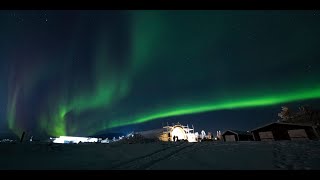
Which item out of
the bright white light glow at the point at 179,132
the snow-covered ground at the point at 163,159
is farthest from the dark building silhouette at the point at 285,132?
the bright white light glow at the point at 179,132

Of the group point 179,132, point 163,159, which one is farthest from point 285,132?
point 179,132

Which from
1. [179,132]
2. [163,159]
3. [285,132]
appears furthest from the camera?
[179,132]

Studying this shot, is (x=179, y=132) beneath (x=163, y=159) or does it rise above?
beneath

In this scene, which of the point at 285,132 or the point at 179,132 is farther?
the point at 179,132

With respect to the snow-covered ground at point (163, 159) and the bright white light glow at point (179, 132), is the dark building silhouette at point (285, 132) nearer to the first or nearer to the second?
the snow-covered ground at point (163, 159)

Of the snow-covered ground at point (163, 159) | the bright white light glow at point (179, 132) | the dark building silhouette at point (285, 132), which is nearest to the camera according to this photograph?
the snow-covered ground at point (163, 159)

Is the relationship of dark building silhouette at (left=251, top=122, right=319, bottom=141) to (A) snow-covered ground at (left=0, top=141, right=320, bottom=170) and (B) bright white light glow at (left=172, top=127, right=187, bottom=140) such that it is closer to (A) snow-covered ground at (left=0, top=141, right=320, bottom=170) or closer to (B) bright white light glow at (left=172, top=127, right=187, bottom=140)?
(A) snow-covered ground at (left=0, top=141, right=320, bottom=170)

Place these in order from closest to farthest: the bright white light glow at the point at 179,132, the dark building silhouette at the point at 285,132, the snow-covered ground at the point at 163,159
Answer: the snow-covered ground at the point at 163,159, the dark building silhouette at the point at 285,132, the bright white light glow at the point at 179,132

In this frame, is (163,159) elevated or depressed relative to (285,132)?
elevated

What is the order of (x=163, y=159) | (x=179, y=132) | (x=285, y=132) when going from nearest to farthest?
(x=163, y=159) → (x=285, y=132) → (x=179, y=132)

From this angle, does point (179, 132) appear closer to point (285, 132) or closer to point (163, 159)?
point (285, 132)

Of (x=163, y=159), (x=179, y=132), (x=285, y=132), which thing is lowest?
(x=285, y=132)
